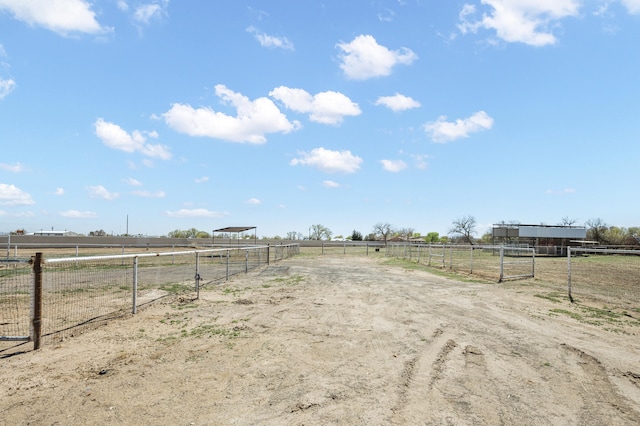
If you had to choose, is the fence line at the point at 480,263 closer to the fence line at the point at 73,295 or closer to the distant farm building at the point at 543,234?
the fence line at the point at 73,295

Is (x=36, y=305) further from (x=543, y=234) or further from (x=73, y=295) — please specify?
(x=543, y=234)

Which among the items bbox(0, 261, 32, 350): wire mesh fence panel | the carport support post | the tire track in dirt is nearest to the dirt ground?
the tire track in dirt

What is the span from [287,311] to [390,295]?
4.11 meters

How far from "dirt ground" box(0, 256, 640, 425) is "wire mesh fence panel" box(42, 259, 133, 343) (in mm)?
662

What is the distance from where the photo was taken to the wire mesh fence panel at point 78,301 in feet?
24.4

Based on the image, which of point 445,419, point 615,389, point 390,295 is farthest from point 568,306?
point 445,419

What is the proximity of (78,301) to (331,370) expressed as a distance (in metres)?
8.29

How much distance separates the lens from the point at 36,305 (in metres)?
6.03

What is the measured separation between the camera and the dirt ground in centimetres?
397

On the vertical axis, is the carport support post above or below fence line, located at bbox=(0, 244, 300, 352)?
above

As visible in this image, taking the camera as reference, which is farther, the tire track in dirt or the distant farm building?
the distant farm building

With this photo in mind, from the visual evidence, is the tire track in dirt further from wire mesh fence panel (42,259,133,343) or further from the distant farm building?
the distant farm building

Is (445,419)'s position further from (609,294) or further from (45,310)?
(609,294)

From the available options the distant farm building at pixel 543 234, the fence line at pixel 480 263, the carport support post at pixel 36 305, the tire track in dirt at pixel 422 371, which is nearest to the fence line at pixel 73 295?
the carport support post at pixel 36 305
